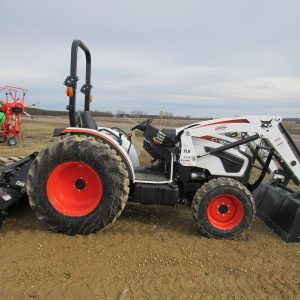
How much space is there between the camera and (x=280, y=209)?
190 inches

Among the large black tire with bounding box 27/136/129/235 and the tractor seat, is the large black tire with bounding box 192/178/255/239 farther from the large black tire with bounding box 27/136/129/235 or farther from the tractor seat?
the tractor seat

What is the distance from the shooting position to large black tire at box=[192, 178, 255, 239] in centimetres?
441

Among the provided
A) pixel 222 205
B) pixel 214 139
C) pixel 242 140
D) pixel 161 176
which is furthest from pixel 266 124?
pixel 161 176

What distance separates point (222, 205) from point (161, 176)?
0.96m

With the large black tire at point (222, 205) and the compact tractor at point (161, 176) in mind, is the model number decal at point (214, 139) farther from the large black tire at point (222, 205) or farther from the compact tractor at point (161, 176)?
the large black tire at point (222, 205)

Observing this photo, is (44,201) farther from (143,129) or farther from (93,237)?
(143,129)

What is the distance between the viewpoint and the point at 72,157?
4.29 m

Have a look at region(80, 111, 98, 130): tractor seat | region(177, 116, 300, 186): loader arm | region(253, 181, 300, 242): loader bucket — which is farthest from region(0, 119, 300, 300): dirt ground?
region(80, 111, 98, 130): tractor seat

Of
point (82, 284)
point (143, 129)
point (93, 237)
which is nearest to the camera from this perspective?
point (82, 284)

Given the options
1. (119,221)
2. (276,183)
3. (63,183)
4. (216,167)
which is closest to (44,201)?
(63,183)

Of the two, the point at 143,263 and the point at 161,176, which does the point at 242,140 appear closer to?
the point at 161,176

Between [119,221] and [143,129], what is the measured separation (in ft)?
4.59

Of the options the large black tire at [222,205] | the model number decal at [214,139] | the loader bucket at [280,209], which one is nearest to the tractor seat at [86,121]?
the model number decal at [214,139]

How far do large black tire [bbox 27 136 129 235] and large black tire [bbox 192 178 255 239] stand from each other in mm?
970
